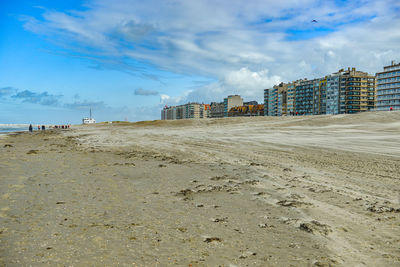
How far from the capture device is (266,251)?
354 centimetres

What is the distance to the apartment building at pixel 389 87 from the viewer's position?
113438mm

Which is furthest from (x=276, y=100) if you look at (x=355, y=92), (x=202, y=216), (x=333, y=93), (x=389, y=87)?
(x=202, y=216)

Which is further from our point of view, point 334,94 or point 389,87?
point 334,94

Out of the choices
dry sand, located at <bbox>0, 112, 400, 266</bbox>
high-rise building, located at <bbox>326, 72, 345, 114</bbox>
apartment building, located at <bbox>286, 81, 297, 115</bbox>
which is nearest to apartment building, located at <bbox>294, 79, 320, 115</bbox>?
apartment building, located at <bbox>286, 81, 297, 115</bbox>

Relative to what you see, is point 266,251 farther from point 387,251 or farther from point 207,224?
point 387,251

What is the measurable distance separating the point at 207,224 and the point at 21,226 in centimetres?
293

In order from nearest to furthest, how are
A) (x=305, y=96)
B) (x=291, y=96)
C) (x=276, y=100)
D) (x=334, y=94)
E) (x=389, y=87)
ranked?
1. (x=389, y=87)
2. (x=334, y=94)
3. (x=305, y=96)
4. (x=291, y=96)
5. (x=276, y=100)

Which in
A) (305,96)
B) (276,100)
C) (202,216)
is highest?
(305,96)

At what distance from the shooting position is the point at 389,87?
117 metres

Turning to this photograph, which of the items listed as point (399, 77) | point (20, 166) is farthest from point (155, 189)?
point (399, 77)

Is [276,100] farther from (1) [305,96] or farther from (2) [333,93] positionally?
(2) [333,93]

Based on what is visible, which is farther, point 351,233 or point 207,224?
point 207,224

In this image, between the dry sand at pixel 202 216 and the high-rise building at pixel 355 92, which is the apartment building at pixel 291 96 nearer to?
the high-rise building at pixel 355 92

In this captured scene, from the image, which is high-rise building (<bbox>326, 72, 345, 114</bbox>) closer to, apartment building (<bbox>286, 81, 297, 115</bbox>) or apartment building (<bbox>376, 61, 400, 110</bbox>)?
apartment building (<bbox>376, 61, 400, 110</bbox>)
